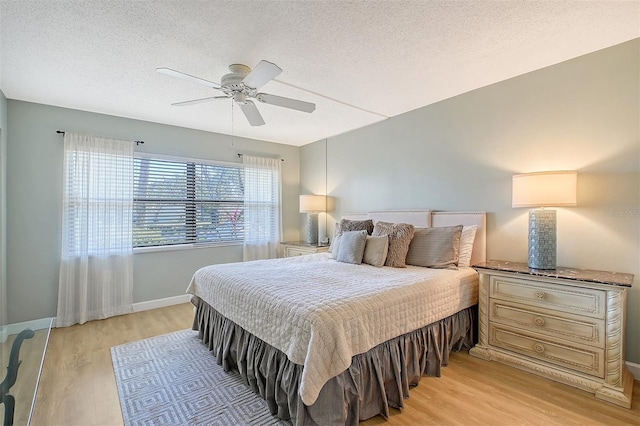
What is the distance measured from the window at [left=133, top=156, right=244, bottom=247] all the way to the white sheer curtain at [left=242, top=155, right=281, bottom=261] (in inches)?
4.8

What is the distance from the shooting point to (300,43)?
2199mm

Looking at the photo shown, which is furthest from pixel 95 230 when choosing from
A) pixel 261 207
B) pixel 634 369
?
pixel 634 369

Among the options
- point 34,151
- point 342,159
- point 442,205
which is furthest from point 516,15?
point 34,151

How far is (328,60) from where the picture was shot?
2.45 m

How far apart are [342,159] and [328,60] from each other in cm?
238

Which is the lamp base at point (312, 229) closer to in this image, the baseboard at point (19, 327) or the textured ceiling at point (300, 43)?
the textured ceiling at point (300, 43)

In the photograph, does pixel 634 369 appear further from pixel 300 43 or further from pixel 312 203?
pixel 312 203

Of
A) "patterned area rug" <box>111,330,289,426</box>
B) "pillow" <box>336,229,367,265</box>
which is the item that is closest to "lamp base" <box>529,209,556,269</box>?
"pillow" <box>336,229,367,265</box>

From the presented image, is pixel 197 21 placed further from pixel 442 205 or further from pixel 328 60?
pixel 442 205

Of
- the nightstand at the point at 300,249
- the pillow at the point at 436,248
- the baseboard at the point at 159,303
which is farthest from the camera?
the nightstand at the point at 300,249

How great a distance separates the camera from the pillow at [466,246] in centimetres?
293

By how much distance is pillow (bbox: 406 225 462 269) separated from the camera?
2820mm

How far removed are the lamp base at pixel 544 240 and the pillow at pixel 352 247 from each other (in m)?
1.48

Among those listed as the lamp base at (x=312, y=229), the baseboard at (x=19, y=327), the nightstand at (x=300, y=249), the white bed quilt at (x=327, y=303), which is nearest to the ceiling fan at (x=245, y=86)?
the white bed quilt at (x=327, y=303)
